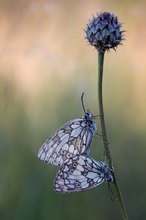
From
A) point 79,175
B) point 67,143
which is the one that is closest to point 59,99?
point 67,143

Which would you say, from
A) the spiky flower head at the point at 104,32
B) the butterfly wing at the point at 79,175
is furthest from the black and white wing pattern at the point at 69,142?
the spiky flower head at the point at 104,32

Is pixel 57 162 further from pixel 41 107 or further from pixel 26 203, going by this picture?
pixel 41 107

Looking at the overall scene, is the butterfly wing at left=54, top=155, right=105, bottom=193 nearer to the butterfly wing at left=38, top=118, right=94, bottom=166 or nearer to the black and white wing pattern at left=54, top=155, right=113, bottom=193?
the black and white wing pattern at left=54, top=155, right=113, bottom=193

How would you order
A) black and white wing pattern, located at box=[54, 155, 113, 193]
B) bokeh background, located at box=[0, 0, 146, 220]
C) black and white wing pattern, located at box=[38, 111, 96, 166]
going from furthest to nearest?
bokeh background, located at box=[0, 0, 146, 220] < black and white wing pattern, located at box=[38, 111, 96, 166] < black and white wing pattern, located at box=[54, 155, 113, 193]

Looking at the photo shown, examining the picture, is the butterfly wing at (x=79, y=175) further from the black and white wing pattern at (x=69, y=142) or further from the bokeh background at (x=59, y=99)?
the bokeh background at (x=59, y=99)

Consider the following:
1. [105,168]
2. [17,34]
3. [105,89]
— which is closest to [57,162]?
[105,168]

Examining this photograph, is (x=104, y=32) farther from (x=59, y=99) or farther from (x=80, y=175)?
(x=59, y=99)

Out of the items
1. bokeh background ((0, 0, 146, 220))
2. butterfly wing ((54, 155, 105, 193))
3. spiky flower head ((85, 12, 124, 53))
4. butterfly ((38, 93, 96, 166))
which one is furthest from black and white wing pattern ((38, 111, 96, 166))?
bokeh background ((0, 0, 146, 220))
